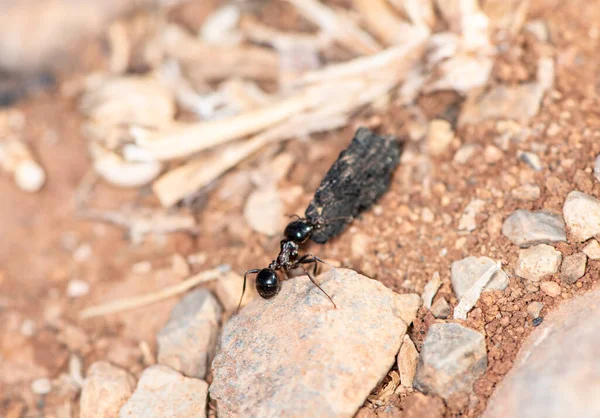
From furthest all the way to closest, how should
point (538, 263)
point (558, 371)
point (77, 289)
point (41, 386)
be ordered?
1. point (77, 289)
2. point (41, 386)
3. point (538, 263)
4. point (558, 371)

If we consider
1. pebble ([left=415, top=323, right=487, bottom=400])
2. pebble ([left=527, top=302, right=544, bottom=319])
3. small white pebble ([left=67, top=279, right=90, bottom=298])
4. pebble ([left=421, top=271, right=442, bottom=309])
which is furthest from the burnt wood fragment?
small white pebble ([left=67, top=279, right=90, bottom=298])

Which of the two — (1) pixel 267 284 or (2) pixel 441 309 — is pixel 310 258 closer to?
(1) pixel 267 284

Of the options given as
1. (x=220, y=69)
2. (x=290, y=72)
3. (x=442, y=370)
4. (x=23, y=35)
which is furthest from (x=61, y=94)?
(x=442, y=370)

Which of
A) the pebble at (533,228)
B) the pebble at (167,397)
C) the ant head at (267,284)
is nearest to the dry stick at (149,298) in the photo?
the ant head at (267,284)

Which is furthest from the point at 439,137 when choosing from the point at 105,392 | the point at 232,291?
the point at 105,392

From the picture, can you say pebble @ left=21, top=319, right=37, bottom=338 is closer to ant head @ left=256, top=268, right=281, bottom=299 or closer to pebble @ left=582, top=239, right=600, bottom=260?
ant head @ left=256, top=268, right=281, bottom=299

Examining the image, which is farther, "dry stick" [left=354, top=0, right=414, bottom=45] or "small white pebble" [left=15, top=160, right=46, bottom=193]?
"small white pebble" [left=15, top=160, right=46, bottom=193]

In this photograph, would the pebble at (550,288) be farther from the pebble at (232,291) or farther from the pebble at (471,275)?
the pebble at (232,291)
